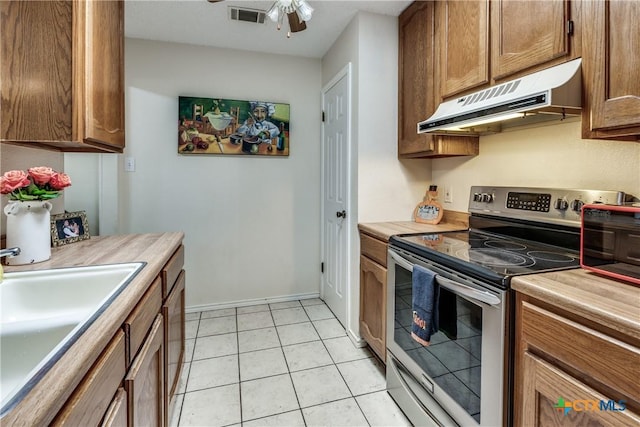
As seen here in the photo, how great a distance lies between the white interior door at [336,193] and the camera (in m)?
2.38

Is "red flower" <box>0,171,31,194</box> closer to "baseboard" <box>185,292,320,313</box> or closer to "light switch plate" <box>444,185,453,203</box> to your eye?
"baseboard" <box>185,292,320,313</box>

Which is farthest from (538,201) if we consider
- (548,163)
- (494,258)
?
(494,258)

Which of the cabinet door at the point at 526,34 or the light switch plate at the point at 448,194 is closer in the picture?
the cabinet door at the point at 526,34

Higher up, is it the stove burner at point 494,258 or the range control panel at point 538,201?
the range control panel at point 538,201

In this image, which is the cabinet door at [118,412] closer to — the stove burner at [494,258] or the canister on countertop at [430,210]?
the stove burner at [494,258]

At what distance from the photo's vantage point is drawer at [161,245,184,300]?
133 cm

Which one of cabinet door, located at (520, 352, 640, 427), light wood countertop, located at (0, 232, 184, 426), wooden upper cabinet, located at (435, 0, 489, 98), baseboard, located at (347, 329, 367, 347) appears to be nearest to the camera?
light wood countertop, located at (0, 232, 184, 426)

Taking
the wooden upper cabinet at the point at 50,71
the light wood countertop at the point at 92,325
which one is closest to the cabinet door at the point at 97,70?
the wooden upper cabinet at the point at 50,71

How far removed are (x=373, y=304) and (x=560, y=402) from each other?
1.17m

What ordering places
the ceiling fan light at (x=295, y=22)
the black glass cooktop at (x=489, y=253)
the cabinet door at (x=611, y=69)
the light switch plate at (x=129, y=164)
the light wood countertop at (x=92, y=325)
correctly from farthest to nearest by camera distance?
the light switch plate at (x=129, y=164)
the ceiling fan light at (x=295, y=22)
the black glass cooktop at (x=489, y=253)
the cabinet door at (x=611, y=69)
the light wood countertop at (x=92, y=325)

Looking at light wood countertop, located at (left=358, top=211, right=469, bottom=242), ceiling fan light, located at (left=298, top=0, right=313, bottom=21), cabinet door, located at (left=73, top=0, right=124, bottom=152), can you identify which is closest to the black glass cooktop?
light wood countertop, located at (left=358, top=211, right=469, bottom=242)

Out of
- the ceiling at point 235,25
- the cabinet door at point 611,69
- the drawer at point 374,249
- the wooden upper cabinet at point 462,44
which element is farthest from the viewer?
the ceiling at point 235,25

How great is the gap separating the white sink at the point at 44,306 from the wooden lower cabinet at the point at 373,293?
1241 mm

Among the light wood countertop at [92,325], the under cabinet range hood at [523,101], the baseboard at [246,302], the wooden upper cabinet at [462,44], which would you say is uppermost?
the wooden upper cabinet at [462,44]
